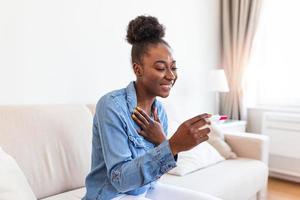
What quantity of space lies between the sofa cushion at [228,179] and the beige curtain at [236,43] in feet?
3.74

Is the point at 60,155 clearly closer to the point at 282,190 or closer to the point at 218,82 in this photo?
the point at 218,82

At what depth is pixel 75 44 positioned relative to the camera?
199cm

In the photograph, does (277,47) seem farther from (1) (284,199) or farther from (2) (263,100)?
(1) (284,199)

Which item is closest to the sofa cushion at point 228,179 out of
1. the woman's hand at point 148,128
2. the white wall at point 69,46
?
the woman's hand at point 148,128

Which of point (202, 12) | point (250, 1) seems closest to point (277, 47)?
point (250, 1)

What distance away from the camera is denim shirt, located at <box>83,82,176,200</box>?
96cm

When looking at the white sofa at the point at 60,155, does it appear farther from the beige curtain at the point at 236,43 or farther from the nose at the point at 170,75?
the beige curtain at the point at 236,43

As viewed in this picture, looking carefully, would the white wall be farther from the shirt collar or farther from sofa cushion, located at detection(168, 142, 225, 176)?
the shirt collar

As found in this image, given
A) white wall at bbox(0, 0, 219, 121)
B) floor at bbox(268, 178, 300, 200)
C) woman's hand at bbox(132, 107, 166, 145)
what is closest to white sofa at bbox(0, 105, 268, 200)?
white wall at bbox(0, 0, 219, 121)

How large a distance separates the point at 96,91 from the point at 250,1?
1.91m

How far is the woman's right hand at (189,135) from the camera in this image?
3.14ft

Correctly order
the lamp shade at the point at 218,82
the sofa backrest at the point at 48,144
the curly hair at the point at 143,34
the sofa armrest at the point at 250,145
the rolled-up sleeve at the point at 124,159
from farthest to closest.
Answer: the lamp shade at the point at 218,82
the sofa armrest at the point at 250,145
the sofa backrest at the point at 48,144
the curly hair at the point at 143,34
the rolled-up sleeve at the point at 124,159

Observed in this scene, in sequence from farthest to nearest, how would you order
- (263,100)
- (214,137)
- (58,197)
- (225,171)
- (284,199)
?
(263,100), (284,199), (214,137), (225,171), (58,197)

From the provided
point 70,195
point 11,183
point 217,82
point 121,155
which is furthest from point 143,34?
point 217,82
